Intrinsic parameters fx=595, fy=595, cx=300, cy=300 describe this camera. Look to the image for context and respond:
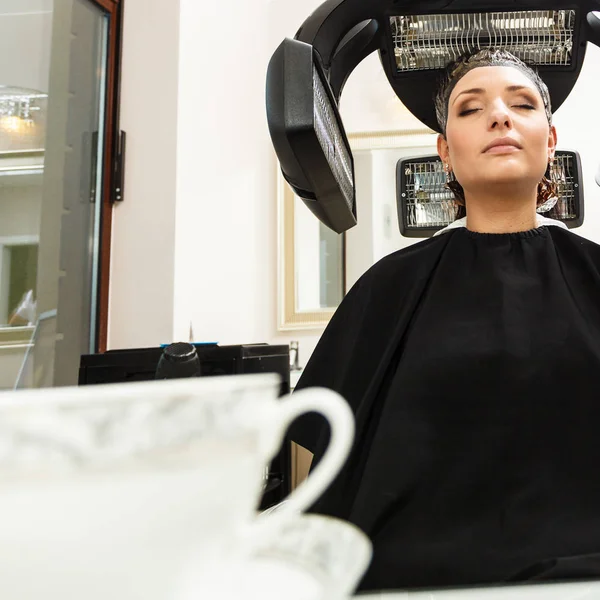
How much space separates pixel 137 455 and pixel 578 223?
3.86 feet

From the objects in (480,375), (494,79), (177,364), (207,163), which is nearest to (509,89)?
(494,79)

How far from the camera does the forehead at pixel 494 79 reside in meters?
0.97

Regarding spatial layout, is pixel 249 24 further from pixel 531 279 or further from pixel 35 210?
pixel 531 279

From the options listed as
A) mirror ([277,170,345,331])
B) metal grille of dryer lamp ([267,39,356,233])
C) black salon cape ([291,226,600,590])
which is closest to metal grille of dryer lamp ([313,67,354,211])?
metal grille of dryer lamp ([267,39,356,233])

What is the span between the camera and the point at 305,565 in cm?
25

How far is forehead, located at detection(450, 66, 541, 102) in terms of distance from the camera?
0.97 m

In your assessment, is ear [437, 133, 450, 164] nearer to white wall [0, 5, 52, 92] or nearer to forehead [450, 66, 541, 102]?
forehead [450, 66, 541, 102]

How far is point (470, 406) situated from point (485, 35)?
2.01 ft

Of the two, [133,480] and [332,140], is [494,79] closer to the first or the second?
[332,140]

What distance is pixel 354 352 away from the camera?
907mm

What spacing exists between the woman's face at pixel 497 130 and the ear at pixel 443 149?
0.08 m

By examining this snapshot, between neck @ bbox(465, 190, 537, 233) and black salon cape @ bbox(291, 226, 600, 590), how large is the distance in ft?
0.06

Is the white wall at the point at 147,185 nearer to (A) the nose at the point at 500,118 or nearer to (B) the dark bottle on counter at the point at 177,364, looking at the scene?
(B) the dark bottle on counter at the point at 177,364

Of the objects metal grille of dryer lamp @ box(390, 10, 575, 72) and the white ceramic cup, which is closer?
the white ceramic cup
